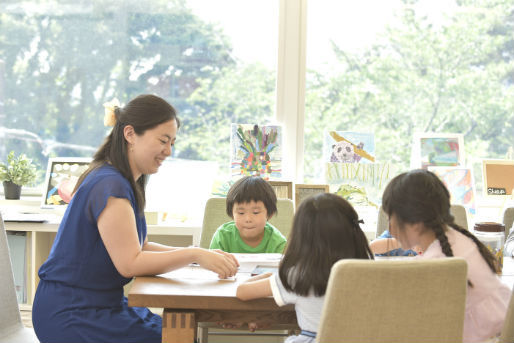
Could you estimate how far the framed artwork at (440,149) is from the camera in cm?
400

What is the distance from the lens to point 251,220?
262 cm

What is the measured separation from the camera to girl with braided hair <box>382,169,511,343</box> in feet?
5.84

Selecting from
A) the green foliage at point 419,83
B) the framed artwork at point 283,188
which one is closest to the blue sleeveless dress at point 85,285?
the framed artwork at point 283,188

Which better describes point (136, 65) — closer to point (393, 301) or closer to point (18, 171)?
point (18, 171)

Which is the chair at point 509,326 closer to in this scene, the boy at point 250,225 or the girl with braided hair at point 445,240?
the girl with braided hair at point 445,240

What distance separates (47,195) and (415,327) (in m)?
2.94

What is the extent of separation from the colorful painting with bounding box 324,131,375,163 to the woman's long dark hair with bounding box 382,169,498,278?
210 cm

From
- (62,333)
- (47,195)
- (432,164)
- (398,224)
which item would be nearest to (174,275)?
(62,333)

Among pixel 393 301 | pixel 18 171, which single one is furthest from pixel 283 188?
pixel 393 301

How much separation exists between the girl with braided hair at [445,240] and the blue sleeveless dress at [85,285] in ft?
2.67

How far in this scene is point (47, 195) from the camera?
12.8 feet

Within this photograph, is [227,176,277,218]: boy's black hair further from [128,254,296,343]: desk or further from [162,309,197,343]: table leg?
[162,309,197,343]: table leg

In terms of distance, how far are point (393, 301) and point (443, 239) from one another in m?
0.46

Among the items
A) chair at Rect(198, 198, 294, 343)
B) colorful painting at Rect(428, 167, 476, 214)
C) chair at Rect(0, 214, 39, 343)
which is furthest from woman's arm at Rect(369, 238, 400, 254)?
colorful painting at Rect(428, 167, 476, 214)
